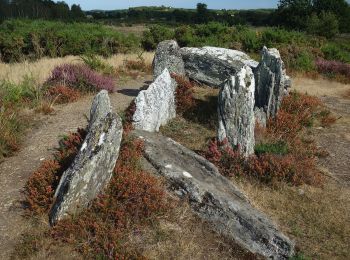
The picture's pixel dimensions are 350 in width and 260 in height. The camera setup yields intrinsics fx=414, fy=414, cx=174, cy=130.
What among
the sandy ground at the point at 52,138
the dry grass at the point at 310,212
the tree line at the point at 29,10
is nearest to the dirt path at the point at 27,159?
the sandy ground at the point at 52,138

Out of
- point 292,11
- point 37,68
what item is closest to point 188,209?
point 37,68

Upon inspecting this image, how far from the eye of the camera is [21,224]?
6719mm

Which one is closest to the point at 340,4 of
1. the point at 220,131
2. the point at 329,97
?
the point at 329,97

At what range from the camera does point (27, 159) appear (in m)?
8.85

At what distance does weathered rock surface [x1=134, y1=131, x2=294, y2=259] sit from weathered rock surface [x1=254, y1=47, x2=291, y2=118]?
4167 millimetres

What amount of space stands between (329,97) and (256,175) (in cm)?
900

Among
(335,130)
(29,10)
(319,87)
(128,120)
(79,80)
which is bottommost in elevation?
(335,130)

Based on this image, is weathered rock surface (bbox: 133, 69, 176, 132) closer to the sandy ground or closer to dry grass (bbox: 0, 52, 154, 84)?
the sandy ground

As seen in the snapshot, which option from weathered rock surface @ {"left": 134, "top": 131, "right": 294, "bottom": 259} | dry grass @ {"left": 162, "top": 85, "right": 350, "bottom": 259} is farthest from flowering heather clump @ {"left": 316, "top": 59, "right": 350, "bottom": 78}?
weathered rock surface @ {"left": 134, "top": 131, "right": 294, "bottom": 259}

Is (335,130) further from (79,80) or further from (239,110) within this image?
(79,80)

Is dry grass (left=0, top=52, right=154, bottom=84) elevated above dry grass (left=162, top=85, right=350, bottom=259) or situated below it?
above

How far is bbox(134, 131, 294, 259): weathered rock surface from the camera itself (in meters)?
6.62

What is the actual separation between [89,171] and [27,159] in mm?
3003

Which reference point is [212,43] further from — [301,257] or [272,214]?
[301,257]
